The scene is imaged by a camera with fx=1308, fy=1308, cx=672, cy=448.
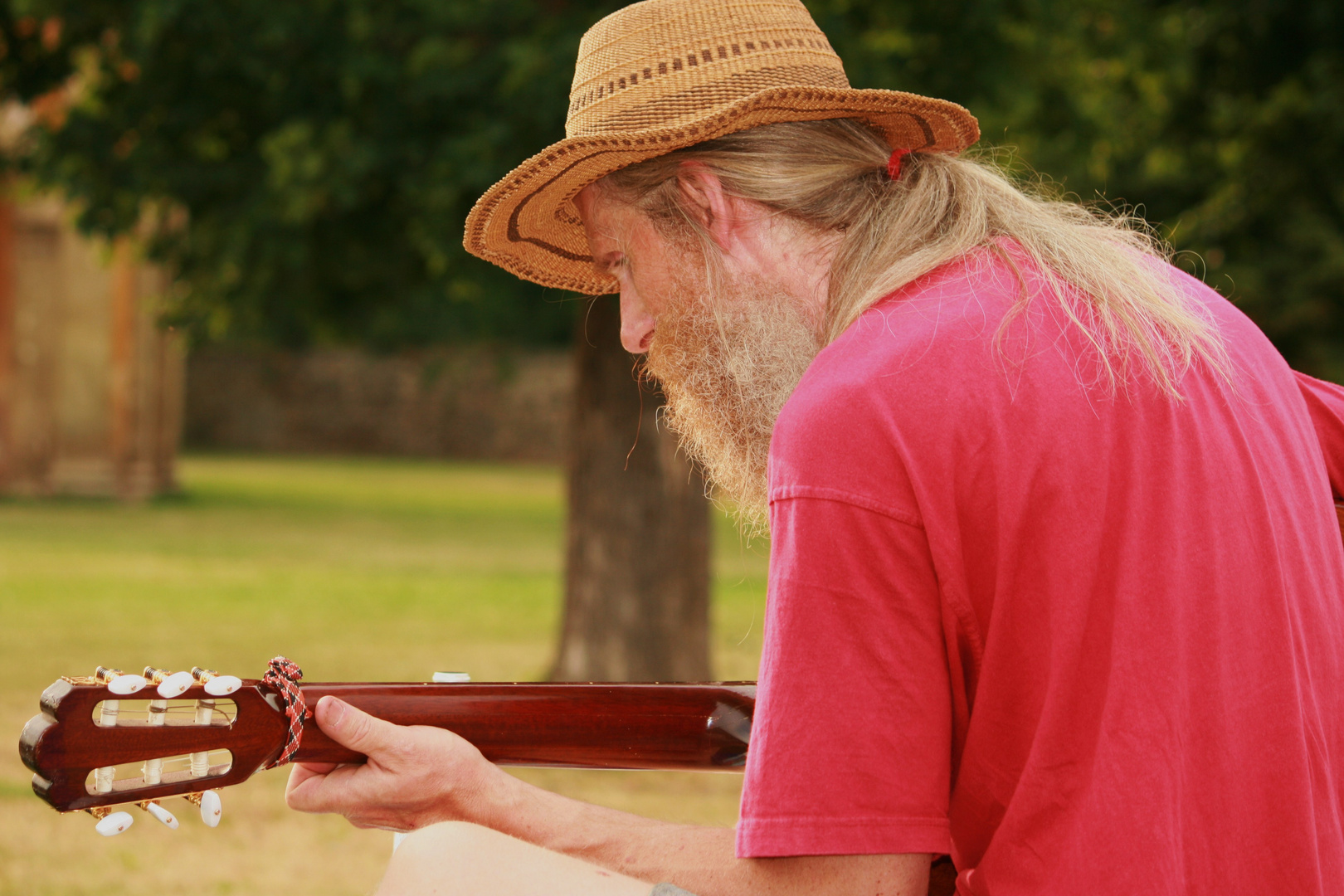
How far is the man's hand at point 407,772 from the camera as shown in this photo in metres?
1.81

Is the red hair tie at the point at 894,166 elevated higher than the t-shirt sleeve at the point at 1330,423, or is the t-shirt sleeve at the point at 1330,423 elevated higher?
the red hair tie at the point at 894,166

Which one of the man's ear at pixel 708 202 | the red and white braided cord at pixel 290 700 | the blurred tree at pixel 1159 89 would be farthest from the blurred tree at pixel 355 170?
the red and white braided cord at pixel 290 700

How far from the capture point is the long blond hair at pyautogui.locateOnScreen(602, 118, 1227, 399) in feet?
4.80

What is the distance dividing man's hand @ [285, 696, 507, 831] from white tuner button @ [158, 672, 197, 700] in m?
0.21

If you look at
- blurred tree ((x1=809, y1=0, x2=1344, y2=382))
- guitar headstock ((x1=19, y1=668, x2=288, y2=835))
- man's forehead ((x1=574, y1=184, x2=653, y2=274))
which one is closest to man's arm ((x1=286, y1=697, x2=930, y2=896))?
guitar headstock ((x1=19, y1=668, x2=288, y2=835))

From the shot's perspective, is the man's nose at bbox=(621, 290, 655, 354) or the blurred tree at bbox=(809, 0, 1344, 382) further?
the blurred tree at bbox=(809, 0, 1344, 382)

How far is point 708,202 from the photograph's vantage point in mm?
1815

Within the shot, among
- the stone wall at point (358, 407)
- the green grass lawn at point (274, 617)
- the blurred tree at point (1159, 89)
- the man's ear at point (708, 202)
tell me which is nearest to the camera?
the man's ear at point (708, 202)

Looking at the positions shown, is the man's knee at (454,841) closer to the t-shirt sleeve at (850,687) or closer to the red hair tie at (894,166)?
the t-shirt sleeve at (850,687)

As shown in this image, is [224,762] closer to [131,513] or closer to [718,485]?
[718,485]

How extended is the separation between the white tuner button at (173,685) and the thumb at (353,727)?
0.21m

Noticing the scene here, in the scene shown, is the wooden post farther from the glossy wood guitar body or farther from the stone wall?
the glossy wood guitar body

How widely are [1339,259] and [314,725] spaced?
1602cm

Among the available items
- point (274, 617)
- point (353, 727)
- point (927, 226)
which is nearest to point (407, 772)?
point (353, 727)
